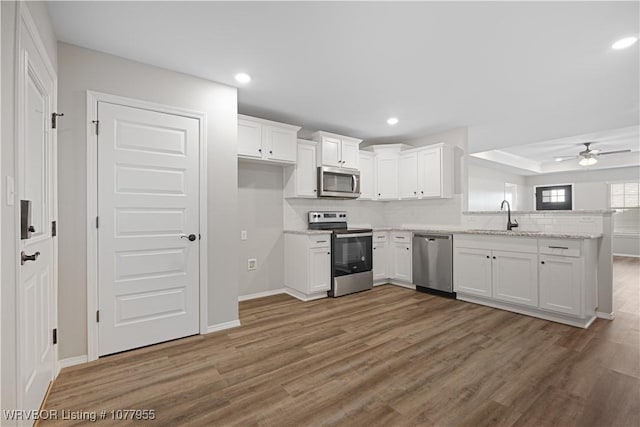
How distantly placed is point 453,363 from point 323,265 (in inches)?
79.1

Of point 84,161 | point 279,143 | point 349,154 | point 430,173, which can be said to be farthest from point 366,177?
point 84,161

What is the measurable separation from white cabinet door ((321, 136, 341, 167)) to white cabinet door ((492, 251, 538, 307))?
241 cm

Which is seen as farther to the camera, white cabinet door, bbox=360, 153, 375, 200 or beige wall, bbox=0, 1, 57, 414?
white cabinet door, bbox=360, 153, 375, 200

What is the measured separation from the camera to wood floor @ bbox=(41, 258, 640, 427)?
1692mm

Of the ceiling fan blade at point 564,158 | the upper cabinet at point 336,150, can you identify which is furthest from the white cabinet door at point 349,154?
the ceiling fan blade at point 564,158

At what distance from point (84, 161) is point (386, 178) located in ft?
13.0

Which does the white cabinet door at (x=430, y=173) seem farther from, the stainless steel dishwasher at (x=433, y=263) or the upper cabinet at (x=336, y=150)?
the upper cabinet at (x=336, y=150)

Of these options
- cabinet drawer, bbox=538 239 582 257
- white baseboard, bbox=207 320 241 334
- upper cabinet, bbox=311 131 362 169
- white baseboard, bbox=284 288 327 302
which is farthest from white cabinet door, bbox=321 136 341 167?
cabinet drawer, bbox=538 239 582 257

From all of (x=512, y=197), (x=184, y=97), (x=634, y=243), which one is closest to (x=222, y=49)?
(x=184, y=97)

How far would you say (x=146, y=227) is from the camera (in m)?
2.53

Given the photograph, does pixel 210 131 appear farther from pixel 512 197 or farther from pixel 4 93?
pixel 512 197

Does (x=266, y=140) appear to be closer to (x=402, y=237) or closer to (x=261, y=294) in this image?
(x=261, y=294)

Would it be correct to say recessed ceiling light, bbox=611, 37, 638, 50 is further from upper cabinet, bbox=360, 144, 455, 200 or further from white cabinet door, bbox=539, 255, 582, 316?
upper cabinet, bbox=360, 144, 455, 200

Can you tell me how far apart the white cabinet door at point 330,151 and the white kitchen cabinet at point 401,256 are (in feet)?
5.02
